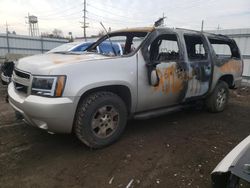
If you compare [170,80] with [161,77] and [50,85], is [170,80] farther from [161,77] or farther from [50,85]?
[50,85]

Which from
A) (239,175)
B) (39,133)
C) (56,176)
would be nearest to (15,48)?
(39,133)

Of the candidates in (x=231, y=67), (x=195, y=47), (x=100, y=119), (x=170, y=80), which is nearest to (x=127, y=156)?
(x=100, y=119)

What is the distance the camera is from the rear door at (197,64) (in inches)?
187

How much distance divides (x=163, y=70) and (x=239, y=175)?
2632 mm

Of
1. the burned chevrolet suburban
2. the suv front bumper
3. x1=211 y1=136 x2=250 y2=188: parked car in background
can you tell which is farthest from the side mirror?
x1=211 y1=136 x2=250 y2=188: parked car in background

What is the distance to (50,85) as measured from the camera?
314 cm

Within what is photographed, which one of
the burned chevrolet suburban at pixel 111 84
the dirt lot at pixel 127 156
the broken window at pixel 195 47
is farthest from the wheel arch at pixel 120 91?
the broken window at pixel 195 47

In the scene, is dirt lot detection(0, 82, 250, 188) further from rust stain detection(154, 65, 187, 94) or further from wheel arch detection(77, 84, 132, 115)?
rust stain detection(154, 65, 187, 94)

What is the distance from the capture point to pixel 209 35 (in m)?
5.42

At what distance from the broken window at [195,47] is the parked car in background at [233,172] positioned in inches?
120

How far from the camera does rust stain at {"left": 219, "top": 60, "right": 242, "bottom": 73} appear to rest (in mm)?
5581

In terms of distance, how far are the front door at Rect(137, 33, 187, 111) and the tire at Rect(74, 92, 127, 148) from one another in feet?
1.54

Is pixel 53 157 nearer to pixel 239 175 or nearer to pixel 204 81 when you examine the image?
pixel 239 175

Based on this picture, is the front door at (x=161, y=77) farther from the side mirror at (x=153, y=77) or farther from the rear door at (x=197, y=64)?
the rear door at (x=197, y=64)
